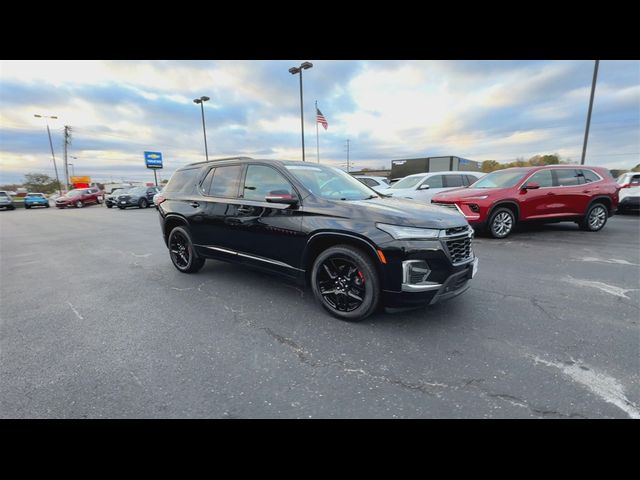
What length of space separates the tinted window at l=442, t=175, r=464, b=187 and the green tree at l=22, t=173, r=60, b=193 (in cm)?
8118

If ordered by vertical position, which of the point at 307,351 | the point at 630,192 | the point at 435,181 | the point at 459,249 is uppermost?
the point at 435,181

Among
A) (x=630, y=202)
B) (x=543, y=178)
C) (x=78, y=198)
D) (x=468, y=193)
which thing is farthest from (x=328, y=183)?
(x=78, y=198)

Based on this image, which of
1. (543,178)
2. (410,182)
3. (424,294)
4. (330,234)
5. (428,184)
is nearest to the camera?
(424,294)

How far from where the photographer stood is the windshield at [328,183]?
3.57 m

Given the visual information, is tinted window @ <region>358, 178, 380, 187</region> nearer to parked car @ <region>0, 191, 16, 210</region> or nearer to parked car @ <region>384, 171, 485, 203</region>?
parked car @ <region>384, 171, 485, 203</region>

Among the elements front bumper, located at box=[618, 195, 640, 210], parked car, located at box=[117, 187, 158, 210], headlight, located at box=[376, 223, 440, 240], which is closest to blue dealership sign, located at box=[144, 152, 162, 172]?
parked car, located at box=[117, 187, 158, 210]

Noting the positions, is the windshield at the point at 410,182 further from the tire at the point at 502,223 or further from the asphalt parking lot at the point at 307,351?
the asphalt parking lot at the point at 307,351

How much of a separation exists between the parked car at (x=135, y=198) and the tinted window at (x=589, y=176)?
2569 cm

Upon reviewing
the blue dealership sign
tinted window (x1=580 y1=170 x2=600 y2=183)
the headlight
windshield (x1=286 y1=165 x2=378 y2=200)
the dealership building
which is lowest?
the headlight

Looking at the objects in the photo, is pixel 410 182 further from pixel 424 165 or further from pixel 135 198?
pixel 424 165

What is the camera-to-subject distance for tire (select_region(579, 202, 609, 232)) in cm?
774

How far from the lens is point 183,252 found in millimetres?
4988

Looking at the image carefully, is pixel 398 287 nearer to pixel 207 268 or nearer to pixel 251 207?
pixel 251 207

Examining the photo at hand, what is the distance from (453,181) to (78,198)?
31.3 m
